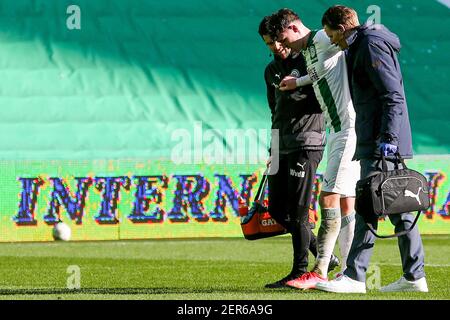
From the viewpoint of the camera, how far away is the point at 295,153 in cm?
795

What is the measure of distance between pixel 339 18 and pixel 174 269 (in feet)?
13.4

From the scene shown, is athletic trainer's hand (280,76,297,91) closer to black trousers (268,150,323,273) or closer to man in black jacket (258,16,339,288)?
man in black jacket (258,16,339,288)

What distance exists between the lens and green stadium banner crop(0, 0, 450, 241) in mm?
16391

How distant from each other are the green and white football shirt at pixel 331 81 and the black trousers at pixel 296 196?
37cm

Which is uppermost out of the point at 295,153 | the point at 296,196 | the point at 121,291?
the point at 295,153

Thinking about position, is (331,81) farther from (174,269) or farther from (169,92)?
(169,92)

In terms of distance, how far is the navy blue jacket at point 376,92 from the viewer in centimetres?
692

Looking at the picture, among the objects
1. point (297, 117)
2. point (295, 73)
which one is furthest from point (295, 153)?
point (295, 73)

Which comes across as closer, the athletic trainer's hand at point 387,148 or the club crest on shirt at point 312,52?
the athletic trainer's hand at point 387,148

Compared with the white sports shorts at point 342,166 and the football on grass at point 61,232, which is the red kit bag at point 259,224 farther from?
the football on grass at point 61,232

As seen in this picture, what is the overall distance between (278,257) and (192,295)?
16.9ft

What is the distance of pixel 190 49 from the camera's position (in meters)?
18.5

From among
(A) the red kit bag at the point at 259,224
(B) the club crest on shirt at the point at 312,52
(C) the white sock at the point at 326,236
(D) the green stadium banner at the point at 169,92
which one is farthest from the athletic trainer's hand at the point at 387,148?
(D) the green stadium banner at the point at 169,92

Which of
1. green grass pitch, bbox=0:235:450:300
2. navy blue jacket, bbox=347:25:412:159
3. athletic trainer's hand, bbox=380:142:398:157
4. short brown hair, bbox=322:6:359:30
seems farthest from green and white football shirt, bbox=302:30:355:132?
green grass pitch, bbox=0:235:450:300
